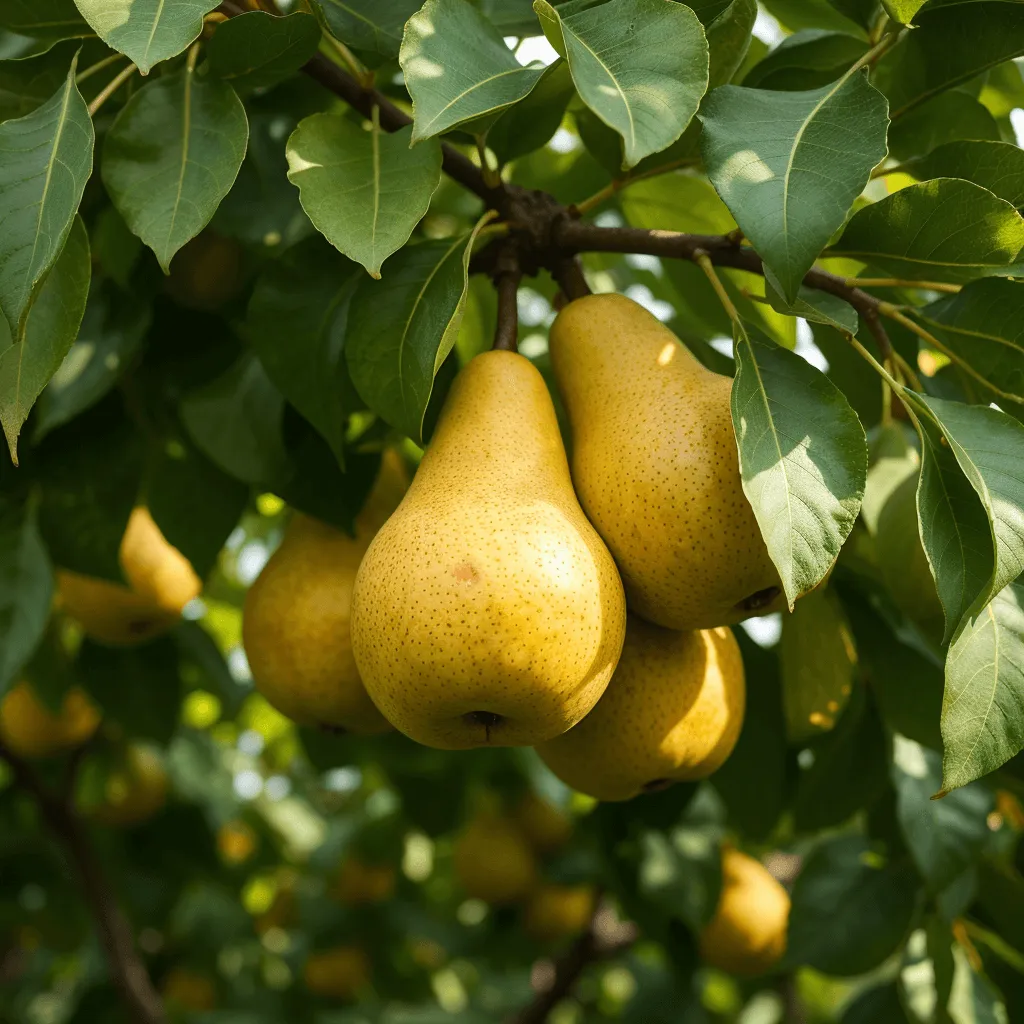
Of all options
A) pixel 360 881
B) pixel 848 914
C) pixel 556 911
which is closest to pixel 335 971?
pixel 360 881

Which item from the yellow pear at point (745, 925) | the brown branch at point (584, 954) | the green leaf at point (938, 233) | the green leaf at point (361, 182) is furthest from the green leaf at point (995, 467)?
the brown branch at point (584, 954)

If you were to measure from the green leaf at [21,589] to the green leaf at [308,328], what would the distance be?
59cm

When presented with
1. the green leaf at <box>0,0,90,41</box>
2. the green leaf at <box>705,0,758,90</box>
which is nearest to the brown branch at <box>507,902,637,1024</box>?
the green leaf at <box>705,0,758,90</box>

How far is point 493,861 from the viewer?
10.8 ft

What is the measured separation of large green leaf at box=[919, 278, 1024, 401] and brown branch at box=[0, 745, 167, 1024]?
93.7 inches

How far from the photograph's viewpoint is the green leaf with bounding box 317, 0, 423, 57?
48.0 inches

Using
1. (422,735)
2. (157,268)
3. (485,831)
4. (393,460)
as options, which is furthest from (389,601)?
(485,831)

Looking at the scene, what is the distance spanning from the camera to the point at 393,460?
63.2 inches

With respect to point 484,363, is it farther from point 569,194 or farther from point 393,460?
point 569,194

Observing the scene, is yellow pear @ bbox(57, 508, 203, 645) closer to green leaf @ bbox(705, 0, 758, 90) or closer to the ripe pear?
the ripe pear

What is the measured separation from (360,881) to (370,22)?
3.11 meters

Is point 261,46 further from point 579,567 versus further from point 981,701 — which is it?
point 981,701

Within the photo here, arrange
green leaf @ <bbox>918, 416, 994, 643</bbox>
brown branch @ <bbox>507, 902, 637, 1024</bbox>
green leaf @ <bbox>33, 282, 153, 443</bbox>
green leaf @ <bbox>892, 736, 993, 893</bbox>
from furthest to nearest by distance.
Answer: brown branch @ <bbox>507, 902, 637, 1024</bbox> → green leaf @ <bbox>892, 736, 993, 893</bbox> → green leaf @ <bbox>33, 282, 153, 443</bbox> → green leaf @ <bbox>918, 416, 994, 643</bbox>

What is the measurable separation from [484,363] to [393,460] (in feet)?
1.36
